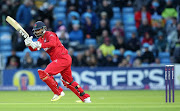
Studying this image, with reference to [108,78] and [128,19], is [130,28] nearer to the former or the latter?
[128,19]

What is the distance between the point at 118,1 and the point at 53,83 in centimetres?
1109

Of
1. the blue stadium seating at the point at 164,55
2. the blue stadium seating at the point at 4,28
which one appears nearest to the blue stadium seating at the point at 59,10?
the blue stadium seating at the point at 4,28

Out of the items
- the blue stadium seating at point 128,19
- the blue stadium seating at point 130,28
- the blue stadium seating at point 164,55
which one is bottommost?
the blue stadium seating at point 164,55

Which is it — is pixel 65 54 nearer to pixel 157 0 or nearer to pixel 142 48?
pixel 142 48

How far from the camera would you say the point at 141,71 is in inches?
696

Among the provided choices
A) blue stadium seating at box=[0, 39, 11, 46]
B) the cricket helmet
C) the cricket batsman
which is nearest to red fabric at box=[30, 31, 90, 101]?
the cricket batsman

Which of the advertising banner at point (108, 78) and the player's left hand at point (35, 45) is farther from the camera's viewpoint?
the advertising banner at point (108, 78)

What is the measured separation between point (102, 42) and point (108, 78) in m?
2.19

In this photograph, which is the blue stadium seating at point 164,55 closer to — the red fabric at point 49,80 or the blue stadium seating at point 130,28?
the blue stadium seating at point 130,28

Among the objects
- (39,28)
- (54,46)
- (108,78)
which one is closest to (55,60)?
(54,46)

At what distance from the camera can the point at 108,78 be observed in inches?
706

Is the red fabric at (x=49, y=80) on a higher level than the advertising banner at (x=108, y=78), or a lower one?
higher

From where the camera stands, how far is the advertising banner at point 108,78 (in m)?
17.6

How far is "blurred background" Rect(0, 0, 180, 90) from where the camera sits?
17953 mm
